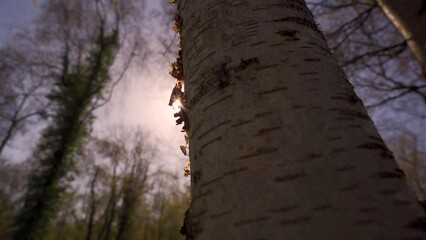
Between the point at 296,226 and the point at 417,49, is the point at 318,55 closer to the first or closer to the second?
the point at 296,226

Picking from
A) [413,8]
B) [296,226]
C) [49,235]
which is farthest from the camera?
[49,235]

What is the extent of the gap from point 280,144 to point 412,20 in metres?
3.18

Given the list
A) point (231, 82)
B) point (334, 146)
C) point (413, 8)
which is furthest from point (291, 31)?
point (413, 8)

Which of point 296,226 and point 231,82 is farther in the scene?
point 231,82

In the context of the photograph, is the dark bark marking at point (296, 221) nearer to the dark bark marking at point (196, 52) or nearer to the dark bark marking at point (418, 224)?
the dark bark marking at point (418, 224)

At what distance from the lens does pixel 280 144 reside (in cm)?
72

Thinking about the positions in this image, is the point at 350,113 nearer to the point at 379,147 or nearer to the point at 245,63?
the point at 379,147

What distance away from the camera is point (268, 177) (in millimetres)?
687

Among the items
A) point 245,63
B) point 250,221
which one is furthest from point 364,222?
point 245,63

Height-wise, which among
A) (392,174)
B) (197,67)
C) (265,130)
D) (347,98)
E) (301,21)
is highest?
(301,21)

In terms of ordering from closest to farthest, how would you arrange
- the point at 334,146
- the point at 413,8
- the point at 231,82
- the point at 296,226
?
the point at 296,226 < the point at 334,146 < the point at 231,82 < the point at 413,8


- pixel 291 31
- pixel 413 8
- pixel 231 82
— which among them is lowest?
pixel 231 82

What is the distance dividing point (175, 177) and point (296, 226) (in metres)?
27.9

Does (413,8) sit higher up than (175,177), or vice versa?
(175,177)
